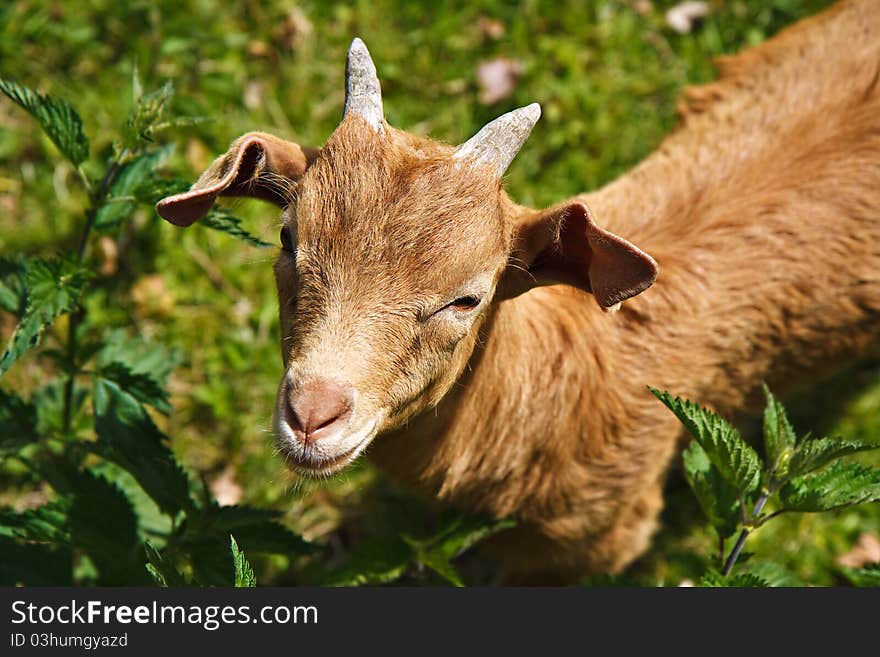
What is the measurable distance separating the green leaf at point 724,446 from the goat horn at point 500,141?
881mm

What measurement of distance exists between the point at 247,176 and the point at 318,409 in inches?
37.8

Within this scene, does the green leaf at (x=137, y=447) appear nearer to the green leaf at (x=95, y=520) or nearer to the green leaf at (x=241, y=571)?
the green leaf at (x=95, y=520)

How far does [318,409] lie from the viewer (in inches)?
95.7

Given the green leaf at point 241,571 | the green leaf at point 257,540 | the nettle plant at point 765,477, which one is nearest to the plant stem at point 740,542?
the nettle plant at point 765,477

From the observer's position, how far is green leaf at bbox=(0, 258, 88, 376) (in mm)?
2912

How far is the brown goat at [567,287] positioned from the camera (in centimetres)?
261

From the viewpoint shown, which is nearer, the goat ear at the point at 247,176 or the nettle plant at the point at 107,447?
the goat ear at the point at 247,176

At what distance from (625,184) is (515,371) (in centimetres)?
126

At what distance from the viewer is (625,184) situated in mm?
4117

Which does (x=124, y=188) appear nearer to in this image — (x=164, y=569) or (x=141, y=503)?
(x=141, y=503)

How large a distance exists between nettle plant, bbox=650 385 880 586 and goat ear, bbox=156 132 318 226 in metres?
1.38

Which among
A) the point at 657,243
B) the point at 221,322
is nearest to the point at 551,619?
the point at 657,243

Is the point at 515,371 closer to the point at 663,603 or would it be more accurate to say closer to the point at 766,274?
the point at 663,603

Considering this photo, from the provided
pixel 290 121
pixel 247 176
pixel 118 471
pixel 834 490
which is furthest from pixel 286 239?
pixel 290 121
